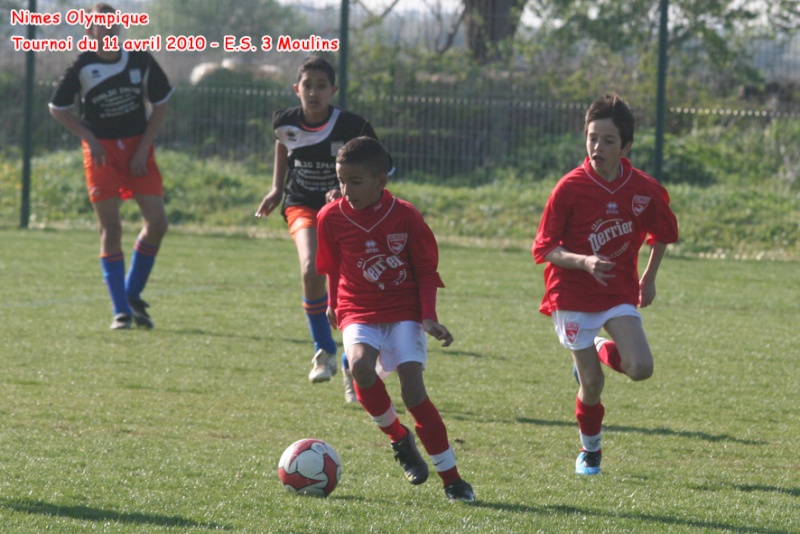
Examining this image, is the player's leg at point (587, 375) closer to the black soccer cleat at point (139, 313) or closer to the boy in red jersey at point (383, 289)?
the boy in red jersey at point (383, 289)

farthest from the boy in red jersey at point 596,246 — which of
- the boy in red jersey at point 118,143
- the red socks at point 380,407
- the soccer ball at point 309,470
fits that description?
the boy in red jersey at point 118,143

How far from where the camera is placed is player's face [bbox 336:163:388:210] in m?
4.52

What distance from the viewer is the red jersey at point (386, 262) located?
4.61 m

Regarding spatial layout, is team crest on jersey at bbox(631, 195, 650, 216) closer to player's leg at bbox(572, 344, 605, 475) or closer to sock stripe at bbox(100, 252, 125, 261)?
player's leg at bbox(572, 344, 605, 475)

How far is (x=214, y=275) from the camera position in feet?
38.5

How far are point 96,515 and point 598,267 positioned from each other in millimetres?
2026

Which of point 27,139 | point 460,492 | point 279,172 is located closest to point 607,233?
point 460,492

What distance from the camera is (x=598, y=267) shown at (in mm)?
4684

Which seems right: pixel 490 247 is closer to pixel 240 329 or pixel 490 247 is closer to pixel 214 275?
pixel 214 275

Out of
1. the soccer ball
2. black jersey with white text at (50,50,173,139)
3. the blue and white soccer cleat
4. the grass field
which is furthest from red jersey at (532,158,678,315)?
black jersey with white text at (50,50,173,139)

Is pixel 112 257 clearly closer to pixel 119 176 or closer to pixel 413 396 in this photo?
pixel 119 176

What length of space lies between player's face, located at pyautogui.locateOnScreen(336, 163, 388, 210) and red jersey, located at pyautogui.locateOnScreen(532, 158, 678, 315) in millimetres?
794

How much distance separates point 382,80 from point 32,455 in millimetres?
11011

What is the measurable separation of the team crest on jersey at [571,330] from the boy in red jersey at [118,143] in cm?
429
